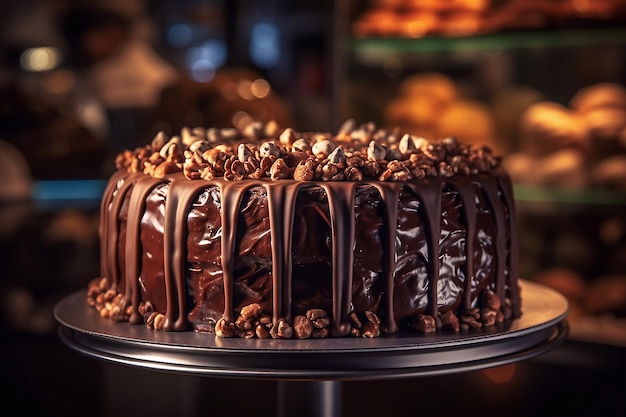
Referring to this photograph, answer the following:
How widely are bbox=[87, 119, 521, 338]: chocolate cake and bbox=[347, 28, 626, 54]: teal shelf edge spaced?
155 cm

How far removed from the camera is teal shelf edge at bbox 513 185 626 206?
2.92 metres

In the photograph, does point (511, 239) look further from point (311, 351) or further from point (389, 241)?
point (311, 351)

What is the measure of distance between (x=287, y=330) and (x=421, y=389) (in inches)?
56.6

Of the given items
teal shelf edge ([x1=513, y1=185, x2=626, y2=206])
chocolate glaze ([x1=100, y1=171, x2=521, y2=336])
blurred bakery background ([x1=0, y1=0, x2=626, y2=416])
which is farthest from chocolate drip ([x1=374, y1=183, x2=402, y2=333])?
teal shelf edge ([x1=513, y1=185, x2=626, y2=206])

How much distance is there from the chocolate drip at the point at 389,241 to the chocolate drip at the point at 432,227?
0.06 m

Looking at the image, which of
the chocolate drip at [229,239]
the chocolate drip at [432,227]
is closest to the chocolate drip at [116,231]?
the chocolate drip at [229,239]

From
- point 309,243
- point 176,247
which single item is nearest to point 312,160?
point 309,243

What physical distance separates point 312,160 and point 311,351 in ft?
1.13

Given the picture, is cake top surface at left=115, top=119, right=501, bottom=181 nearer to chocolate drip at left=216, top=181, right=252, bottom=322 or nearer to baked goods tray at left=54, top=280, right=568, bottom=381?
chocolate drip at left=216, top=181, right=252, bottom=322

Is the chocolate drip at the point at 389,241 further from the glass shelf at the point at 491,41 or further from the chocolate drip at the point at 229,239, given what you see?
the glass shelf at the point at 491,41

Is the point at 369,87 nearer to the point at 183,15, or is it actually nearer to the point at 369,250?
the point at 183,15

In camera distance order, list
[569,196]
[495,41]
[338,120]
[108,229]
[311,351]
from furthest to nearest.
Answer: [338,120] → [495,41] → [569,196] → [108,229] → [311,351]

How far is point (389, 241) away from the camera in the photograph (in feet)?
4.75

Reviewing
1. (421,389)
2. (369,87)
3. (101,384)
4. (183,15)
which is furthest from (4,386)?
(183,15)
